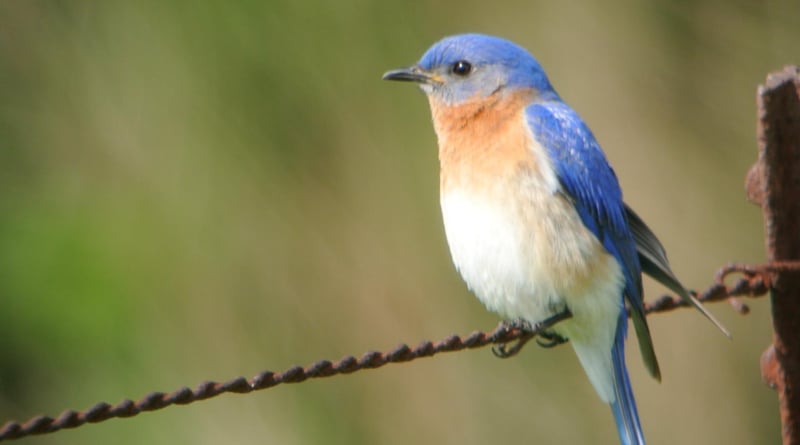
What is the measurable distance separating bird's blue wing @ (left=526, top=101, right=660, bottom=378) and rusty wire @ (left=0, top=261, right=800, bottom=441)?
40 centimetres

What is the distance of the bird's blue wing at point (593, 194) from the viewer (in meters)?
4.29

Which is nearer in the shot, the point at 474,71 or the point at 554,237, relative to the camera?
the point at 554,237

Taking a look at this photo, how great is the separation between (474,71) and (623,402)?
1393mm

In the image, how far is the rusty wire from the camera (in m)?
2.62

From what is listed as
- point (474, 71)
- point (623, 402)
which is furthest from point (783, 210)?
point (474, 71)

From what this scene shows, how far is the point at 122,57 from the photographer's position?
252 inches

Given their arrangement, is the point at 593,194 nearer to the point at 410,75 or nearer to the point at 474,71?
the point at 474,71

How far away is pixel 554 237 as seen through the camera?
418cm

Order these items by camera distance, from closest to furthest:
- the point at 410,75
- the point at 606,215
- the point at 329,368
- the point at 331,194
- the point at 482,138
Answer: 1. the point at 329,368
2. the point at 606,215
3. the point at 482,138
4. the point at 410,75
5. the point at 331,194

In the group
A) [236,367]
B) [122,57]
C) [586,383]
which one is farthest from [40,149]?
[586,383]

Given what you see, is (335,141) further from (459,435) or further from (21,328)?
(21,328)

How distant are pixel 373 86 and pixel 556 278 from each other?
7.13 ft

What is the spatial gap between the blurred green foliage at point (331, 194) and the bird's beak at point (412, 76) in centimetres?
100

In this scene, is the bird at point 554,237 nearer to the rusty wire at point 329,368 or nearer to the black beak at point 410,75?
the rusty wire at point 329,368
